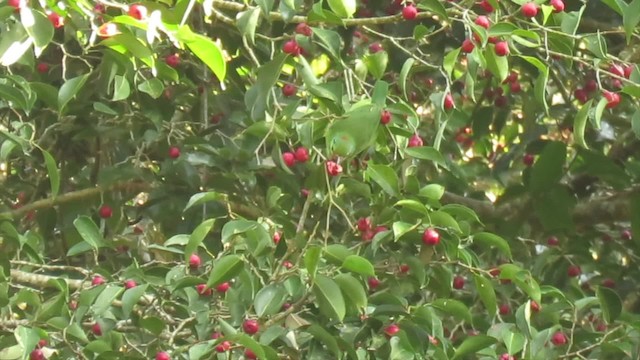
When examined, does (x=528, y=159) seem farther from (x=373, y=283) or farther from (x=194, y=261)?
(x=194, y=261)

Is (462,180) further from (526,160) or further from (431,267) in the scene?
(431,267)

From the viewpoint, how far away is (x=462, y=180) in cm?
250

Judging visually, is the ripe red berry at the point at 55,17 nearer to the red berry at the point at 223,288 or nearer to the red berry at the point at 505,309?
the red berry at the point at 223,288

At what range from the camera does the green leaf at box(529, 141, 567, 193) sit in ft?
8.11

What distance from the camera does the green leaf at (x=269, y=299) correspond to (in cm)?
175

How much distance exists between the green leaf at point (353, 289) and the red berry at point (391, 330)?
106 mm

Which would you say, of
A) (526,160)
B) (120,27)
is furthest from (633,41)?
(120,27)

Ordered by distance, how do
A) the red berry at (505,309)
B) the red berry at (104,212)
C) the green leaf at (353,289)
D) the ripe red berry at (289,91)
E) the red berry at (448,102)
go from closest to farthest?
the green leaf at (353,289) → the red berry at (448,102) → the ripe red berry at (289,91) → the red berry at (505,309) → the red berry at (104,212)

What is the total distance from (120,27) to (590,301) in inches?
35.4

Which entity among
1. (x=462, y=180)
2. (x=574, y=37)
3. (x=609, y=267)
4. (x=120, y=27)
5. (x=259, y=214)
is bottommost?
(x=609, y=267)

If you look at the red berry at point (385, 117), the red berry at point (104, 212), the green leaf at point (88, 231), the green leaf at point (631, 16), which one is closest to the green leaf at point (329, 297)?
the red berry at point (385, 117)

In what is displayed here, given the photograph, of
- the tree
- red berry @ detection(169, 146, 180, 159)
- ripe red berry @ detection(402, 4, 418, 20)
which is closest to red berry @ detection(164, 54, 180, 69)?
the tree

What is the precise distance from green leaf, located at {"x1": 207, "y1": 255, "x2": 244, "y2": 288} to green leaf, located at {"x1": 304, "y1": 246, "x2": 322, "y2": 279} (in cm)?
13

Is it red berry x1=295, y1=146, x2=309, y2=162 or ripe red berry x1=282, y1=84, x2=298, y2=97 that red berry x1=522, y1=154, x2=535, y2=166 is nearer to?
ripe red berry x1=282, y1=84, x2=298, y2=97
